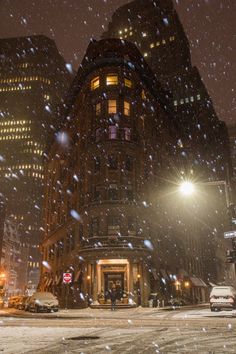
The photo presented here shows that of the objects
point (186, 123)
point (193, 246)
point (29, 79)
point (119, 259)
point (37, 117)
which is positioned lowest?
point (119, 259)

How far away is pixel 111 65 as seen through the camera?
44469mm

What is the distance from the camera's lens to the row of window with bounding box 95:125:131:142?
4159cm

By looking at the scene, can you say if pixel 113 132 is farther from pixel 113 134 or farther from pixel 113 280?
pixel 113 280

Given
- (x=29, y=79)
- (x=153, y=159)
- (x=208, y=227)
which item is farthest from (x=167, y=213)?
(x=29, y=79)

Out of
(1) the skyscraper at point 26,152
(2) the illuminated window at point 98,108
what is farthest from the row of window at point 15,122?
(2) the illuminated window at point 98,108

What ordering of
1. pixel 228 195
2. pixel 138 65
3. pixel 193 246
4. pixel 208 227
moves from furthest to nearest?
pixel 208 227 → pixel 193 246 → pixel 138 65 → pixel 228 195

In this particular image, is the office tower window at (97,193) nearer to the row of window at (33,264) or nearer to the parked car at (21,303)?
the parked car at (21,303)

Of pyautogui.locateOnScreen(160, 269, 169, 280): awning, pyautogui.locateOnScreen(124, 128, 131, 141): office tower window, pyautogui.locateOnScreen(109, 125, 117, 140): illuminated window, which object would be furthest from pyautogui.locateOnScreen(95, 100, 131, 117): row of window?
pyautogui.locateOnScreen(160, 269, 169, 280): awning

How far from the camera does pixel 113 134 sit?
41.8 meters

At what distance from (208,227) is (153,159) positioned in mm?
36874

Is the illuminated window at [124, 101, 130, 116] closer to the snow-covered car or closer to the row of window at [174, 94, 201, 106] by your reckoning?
the snow-covered car

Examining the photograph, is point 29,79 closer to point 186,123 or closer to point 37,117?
point 37,117

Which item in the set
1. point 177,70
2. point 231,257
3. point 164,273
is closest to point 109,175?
point 164,273

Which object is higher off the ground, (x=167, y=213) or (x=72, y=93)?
(x=72, y=93)
